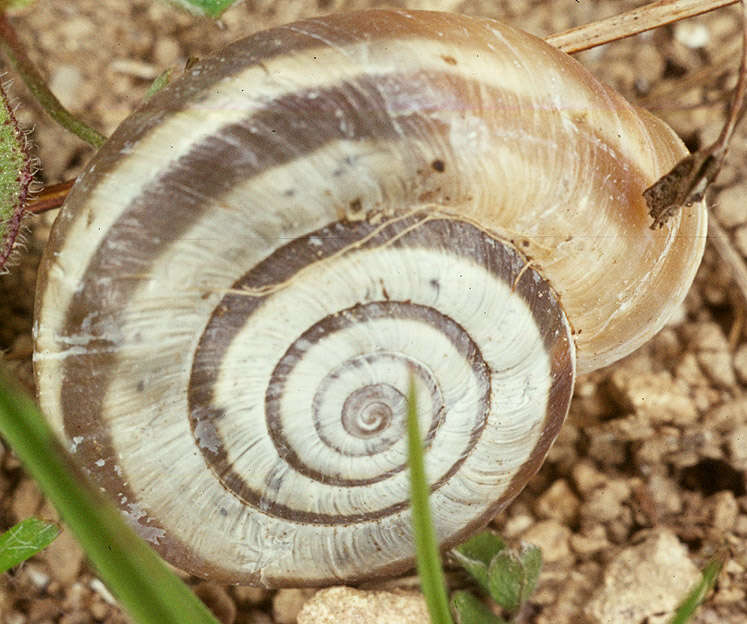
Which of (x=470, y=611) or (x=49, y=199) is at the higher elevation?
(x=49, y=199)

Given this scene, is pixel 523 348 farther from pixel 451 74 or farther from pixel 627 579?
pixel 627 579

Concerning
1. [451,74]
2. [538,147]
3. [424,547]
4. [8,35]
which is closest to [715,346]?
[538,147]

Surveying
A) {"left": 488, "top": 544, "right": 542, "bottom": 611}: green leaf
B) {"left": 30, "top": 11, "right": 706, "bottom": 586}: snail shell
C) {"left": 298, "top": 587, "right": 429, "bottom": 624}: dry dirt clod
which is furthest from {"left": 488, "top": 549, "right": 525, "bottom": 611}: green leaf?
{"left": 30, "top": 11, "right": 706, "bottom": 586}: snail shell

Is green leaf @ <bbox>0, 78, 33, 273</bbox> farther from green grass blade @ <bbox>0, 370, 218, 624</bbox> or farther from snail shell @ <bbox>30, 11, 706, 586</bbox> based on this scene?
green grass blade @ <bbox>0, 370, 218, 624</bbox>

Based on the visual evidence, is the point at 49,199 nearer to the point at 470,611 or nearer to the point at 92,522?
the point at 92,522

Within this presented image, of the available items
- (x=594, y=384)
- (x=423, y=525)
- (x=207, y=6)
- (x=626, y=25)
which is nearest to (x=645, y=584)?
(x=594, y=384)
